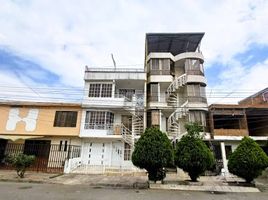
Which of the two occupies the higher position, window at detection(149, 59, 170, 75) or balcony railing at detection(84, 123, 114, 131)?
window at detection(149, 59, 170, 75)

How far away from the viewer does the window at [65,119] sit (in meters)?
18.2

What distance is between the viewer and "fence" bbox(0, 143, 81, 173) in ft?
53.0

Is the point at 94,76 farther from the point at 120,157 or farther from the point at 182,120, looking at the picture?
the point at 182,120

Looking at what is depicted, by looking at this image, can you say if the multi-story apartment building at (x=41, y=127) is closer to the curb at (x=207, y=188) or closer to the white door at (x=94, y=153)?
the white door at (x=94, y=153)

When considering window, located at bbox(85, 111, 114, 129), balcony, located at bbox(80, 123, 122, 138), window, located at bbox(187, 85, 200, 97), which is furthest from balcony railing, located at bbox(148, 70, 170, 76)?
balcony, located at bbox(80, 123, 122, 138)

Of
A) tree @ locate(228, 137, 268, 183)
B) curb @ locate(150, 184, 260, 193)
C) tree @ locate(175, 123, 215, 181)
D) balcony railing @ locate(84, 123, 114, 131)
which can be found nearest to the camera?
curb @ locate(150, 184, 260, 193)

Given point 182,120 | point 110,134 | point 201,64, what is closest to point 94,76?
point 110,134

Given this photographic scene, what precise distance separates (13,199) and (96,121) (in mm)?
11730

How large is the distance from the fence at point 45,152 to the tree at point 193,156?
949 cm

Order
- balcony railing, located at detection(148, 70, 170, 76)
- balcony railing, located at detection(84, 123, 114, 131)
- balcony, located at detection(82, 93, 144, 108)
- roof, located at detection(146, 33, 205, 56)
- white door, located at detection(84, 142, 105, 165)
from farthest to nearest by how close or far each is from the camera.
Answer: roof, located at detection(146, 33, 205, 56) < balcony railing, located at detection(148, 70, 170, 76) < balcony, located at detection(82, 93, 144, 108) < balcony railing, located at detection(84, 123, 114, 131) < white door, located at detection(84, 142, 105, 165)

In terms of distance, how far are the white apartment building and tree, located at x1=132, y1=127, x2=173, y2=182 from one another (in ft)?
23.6

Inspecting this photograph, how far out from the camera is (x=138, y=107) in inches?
745

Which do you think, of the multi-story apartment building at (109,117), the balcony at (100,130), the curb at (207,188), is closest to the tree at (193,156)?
the curb at (207,188)

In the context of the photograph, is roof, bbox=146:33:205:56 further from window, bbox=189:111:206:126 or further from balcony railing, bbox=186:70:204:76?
window, bbox=189:111:206:126
